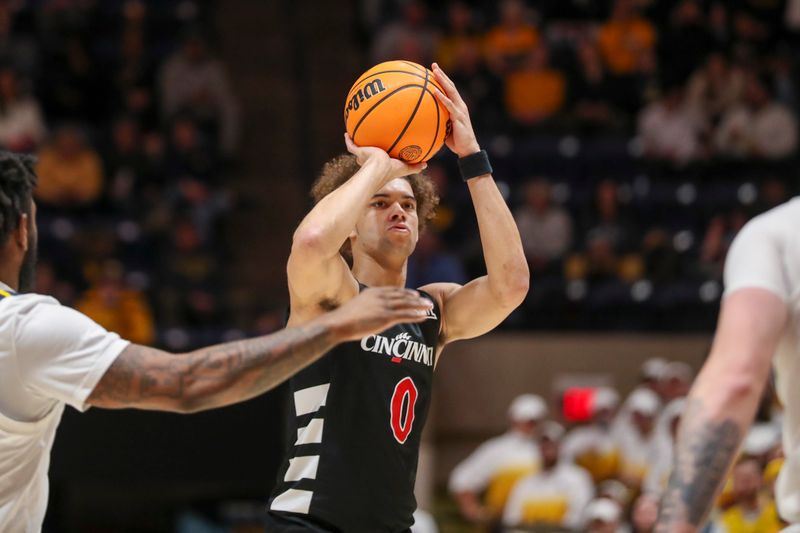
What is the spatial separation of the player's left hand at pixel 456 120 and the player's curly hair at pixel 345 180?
280 millimetres

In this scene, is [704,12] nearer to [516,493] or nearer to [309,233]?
[516,493]

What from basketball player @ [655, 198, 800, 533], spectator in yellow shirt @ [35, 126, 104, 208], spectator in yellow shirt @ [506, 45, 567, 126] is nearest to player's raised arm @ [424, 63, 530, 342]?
basketball player @ [655, 198, 800, 533]

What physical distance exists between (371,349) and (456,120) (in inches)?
41.0

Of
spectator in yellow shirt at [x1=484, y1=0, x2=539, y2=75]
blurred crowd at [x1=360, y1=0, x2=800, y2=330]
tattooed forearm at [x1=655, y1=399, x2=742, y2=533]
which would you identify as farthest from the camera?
spectator in yellow shirt at [x1=484, y1=0, x2=539, y2=75]

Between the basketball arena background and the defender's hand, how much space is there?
600cm

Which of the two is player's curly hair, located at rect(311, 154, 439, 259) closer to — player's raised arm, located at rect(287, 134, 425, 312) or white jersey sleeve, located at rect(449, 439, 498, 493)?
player's raised arm, located at rect(287, 134, 425, 312)

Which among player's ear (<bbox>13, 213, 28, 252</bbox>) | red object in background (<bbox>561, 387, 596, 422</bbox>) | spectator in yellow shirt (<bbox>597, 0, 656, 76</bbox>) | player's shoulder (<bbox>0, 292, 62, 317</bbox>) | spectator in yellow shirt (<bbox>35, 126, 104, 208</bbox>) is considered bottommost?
red object in background (<bbox>561, 387, 596, 422</bbox>)

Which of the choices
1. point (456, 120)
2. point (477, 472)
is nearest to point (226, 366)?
point (456, 120)

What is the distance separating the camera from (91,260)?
13180 mm

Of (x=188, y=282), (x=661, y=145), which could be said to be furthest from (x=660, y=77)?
(x=188, y=282)

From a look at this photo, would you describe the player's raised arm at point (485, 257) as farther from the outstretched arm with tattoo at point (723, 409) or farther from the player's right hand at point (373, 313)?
the outstretched arm with tattoo at point (723, 409)

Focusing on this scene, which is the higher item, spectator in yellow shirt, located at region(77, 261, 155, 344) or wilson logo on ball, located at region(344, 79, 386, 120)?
wilson logo on ball, located at region(344, 79, 386, 120)

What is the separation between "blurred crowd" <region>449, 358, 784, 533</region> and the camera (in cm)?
1116

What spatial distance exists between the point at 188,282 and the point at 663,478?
5.51 m
